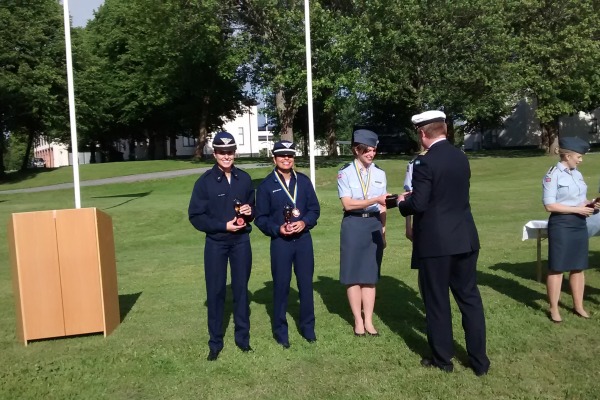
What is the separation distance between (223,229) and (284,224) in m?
0.59

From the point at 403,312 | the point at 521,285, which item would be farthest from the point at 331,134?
the point at 403,312

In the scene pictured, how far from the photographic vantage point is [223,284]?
19.8ft

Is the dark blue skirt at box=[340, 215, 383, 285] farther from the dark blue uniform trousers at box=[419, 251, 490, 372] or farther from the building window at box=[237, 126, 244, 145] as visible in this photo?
the building window at box=[237, 126, 244, 145]

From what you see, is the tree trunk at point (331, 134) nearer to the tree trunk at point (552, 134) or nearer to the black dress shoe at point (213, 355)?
the tree trunk at point (552, 134)

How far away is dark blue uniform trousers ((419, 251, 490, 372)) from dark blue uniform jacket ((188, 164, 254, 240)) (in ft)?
6.05

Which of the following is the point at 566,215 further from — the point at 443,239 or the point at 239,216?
the point at 239,216

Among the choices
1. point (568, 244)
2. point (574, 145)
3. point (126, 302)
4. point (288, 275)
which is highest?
point (574, 145)

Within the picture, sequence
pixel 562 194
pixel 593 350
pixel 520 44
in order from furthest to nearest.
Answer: pixel 520 44 < pixel 562 194 < pixel 593 350

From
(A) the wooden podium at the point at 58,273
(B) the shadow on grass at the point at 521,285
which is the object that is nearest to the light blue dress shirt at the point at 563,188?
(B) the shadow on grass at the point at 521,285

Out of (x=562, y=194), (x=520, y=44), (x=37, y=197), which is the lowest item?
(x=37, y=197)

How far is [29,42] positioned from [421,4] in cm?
2534

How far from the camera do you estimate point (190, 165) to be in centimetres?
4094


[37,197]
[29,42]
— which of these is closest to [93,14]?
[29,42]

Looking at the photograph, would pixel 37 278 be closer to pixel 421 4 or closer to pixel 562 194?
pixel 562 194
